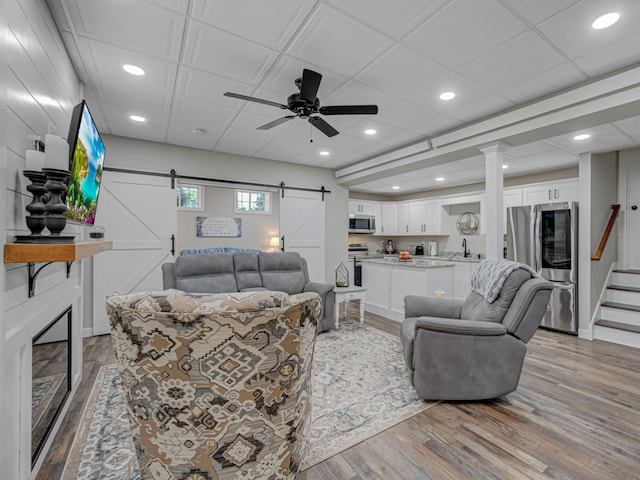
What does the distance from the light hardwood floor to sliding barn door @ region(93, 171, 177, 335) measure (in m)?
1.51

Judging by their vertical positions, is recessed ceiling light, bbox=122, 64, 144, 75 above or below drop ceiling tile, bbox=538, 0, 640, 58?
above

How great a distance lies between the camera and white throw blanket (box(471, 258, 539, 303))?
243 centimetres

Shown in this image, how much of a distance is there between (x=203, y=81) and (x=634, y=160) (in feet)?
18.7

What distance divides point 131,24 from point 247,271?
283 centimetres

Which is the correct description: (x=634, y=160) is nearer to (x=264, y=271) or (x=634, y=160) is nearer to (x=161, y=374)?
(x=264, y=271)

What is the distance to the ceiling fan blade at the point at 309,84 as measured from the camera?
225 cm

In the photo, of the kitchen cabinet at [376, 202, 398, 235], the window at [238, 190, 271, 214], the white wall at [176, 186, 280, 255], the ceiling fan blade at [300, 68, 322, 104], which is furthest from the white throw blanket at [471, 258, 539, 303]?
the window at [238, 190, 271, 214]

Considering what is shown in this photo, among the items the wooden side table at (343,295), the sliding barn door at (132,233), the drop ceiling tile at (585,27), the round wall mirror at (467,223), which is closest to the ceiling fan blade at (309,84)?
the drop ceiling tile at (585,27)

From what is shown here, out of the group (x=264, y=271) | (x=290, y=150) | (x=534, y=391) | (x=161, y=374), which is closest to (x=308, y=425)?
(x=161, y=374)

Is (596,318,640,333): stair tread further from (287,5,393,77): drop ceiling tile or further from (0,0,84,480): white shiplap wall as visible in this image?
(0,0,84,480): white shiplap wall

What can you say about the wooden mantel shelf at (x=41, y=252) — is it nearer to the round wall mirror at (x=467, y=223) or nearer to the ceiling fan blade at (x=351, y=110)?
the ceiling fan blade at (x=351, y=110)

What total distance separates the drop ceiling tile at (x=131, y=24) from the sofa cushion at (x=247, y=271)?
2.48 meters

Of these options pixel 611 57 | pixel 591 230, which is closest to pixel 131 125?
pixel 611 57

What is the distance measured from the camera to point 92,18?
6.35ft
